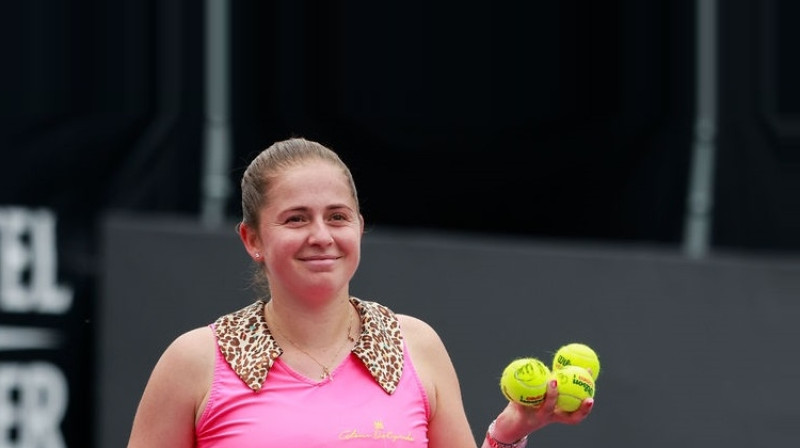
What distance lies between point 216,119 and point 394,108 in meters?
0.71

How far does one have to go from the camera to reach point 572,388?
2840mm

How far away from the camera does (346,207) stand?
282 centimetres

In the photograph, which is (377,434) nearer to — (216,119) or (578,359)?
(578,359)

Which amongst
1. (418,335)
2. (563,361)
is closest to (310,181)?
(418,335)

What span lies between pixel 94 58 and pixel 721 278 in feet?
8.73

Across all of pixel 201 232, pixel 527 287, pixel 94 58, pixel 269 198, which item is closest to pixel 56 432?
pixel 201 232

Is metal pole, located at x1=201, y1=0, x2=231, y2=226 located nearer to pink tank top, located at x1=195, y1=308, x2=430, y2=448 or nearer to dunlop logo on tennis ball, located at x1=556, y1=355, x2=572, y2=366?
dunlop logo on tennis ball, located at x1=556, y1=355, x2=572, y2=366

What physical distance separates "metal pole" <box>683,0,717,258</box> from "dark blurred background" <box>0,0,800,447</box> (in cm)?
3

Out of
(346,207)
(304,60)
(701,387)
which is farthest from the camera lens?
(304,60)

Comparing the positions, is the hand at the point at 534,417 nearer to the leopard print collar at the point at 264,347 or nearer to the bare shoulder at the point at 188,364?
the leopard print collar at the point at 264,347

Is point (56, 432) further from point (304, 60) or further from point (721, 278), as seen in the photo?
point (721, 278)

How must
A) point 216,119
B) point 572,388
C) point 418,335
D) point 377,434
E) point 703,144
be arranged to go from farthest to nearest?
point 216,119, point 703,144, point 418,335, point 572,388, point 377,434

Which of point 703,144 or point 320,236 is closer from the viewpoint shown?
point 320,236

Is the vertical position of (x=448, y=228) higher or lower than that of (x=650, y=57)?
lower
